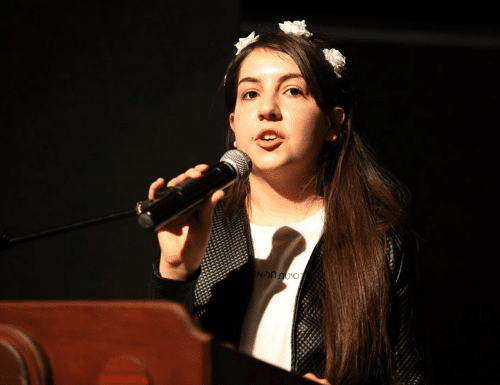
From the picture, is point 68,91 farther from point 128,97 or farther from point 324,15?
point 324,15

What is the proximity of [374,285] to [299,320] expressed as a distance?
0.58ft

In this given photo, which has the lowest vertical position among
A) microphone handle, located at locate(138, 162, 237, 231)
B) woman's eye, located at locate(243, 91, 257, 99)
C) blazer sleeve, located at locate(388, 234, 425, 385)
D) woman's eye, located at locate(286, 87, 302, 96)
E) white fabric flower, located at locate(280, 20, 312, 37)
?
blazer sleeve, located at locate(388, 234, 425, 385)

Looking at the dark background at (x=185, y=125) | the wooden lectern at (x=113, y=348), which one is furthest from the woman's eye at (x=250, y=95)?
the wooden lectern at (x=113, y=348)

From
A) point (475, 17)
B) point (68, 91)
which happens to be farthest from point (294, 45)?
point (475, 17)

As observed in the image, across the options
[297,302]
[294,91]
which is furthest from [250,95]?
[297,302]

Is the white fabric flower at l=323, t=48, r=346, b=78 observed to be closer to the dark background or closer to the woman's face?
the woman's face

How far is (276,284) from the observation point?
4.42ft

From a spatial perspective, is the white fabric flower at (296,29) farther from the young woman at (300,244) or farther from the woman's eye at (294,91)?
the woman's eye at (294,91)

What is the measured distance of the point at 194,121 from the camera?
1823 mm

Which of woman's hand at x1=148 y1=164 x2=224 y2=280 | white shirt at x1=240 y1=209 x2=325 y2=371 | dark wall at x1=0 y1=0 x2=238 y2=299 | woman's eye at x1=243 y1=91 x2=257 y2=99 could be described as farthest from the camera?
dark wall at x1=0 y1=0 x2=238 y2=299

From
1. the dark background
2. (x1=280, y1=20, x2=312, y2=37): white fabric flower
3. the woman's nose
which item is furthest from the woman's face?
the dark background

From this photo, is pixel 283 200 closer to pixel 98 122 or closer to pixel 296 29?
pixel 296 29

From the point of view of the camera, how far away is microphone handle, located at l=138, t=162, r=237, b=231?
0.82 meters

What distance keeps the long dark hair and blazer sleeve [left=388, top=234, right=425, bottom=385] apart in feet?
0.09
